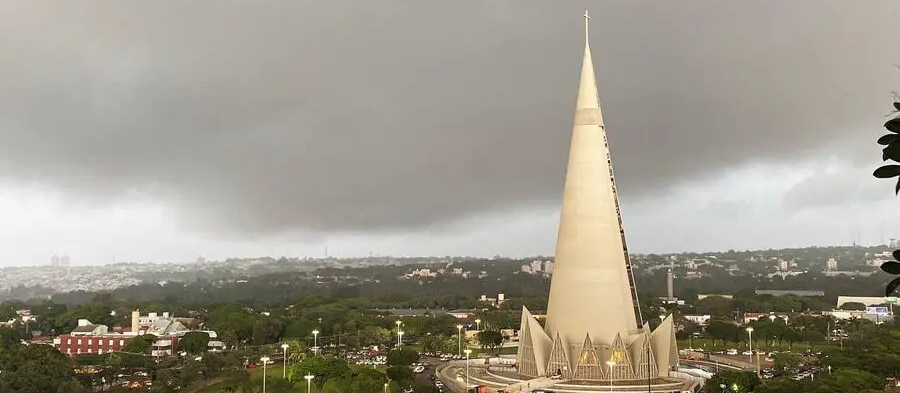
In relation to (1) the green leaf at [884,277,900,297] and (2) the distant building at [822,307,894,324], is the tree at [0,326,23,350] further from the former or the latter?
(2) the distant building at [822,307,894,324]

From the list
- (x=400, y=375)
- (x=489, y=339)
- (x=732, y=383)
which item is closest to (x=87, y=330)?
(x=489, y=339)

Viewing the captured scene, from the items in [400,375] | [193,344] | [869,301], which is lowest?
[869,301]

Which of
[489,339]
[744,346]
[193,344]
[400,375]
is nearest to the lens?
[400,375]

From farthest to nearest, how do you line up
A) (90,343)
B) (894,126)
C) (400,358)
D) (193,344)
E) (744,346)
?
(90,343) → (744,346) → (193,344) → (400,358) → (894,126)

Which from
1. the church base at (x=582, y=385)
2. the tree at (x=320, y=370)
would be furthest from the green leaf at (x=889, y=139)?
the tree at (x=320, y=370)

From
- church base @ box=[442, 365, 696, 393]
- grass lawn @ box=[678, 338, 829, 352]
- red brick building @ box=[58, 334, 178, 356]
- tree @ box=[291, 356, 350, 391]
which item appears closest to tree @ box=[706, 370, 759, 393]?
church base @ box=[442, 365, 696, 393]

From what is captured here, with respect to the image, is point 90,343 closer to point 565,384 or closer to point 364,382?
point 364,382

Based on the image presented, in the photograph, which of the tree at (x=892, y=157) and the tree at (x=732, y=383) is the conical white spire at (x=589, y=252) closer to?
the tree at (x=732, y=383)
